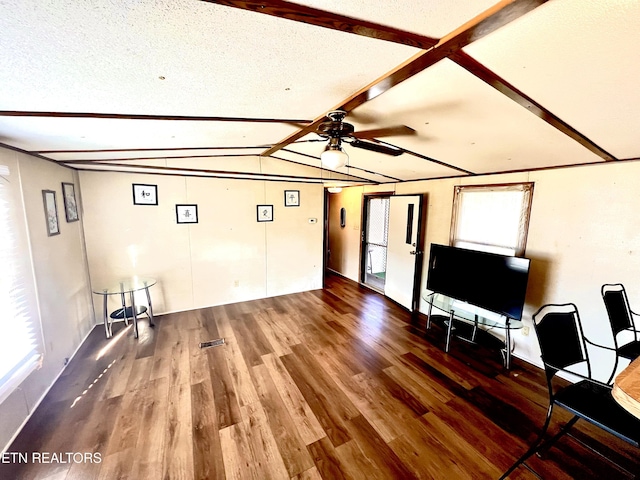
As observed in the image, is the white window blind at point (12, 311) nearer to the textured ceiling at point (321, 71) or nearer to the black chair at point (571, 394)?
the textured ceiling at point (321, 71)

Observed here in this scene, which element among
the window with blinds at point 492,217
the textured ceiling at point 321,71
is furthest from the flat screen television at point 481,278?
the textured ceiling at point 321,71

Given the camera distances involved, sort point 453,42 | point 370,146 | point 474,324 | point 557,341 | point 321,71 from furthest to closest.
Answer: point 474,324
point 370,146
point 557,341
point 321,71
point 453,42

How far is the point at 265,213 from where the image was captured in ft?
15.1

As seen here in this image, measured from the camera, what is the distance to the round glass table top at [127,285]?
11.0 ft

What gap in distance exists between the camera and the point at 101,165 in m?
3.18

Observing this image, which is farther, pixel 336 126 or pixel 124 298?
pixel 124 298

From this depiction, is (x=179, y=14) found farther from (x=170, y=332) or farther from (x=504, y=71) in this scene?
(x=170, y=332)

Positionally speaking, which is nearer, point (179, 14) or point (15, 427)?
point (179, 14)

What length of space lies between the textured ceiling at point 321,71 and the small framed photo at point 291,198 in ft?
8.11

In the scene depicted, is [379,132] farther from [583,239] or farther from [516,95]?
[583,239]

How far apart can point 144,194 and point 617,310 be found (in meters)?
5.39

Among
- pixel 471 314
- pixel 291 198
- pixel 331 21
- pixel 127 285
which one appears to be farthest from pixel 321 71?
pixel 127 285

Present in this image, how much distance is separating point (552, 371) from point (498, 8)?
78.7 inches

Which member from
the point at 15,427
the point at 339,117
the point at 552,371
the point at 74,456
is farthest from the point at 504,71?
the point at 15,427
